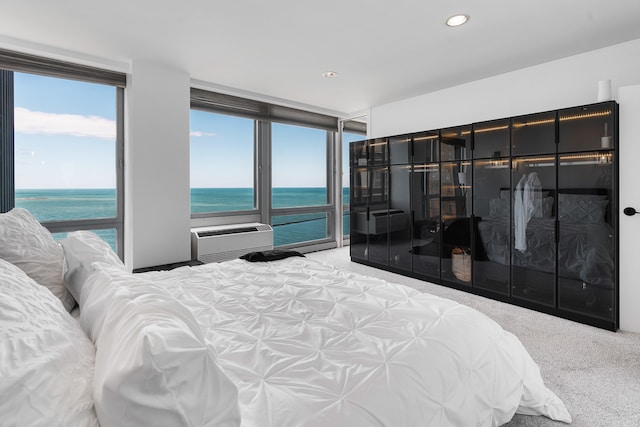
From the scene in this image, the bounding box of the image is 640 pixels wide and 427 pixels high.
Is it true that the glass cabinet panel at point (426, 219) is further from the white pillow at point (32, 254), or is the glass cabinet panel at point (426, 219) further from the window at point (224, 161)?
A: the white pillow at point (32, 254)

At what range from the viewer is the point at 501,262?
354cm

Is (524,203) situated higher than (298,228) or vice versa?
(524,203)

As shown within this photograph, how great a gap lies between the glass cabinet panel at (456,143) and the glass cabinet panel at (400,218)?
0.58 metres

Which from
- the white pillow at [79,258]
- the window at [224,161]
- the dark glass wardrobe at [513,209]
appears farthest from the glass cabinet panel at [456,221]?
the white pillow at [79,258]

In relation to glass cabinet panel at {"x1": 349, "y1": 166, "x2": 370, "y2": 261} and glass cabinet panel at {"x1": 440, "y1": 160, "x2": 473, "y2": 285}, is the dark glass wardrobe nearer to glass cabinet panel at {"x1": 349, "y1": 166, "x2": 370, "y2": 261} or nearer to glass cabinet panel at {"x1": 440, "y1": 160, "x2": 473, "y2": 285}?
glass cabinet panel at {"x1": 440, "y1": 160, "x2": 473, "y2": 285}

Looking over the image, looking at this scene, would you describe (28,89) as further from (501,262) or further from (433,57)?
(501,262)

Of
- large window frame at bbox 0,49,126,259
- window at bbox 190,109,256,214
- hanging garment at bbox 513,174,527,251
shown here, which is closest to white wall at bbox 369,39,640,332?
hanging garment at bbox 513,174,527,251

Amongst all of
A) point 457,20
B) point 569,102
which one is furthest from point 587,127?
point 457,20

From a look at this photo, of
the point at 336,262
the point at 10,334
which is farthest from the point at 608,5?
the point at 336,262

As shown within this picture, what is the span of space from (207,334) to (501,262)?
3261mm

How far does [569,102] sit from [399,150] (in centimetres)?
190

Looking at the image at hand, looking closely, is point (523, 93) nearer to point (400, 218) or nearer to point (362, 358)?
point (400, 218)

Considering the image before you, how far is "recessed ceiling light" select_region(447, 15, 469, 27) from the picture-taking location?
8.48 feet

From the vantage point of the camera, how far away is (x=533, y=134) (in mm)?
3238
